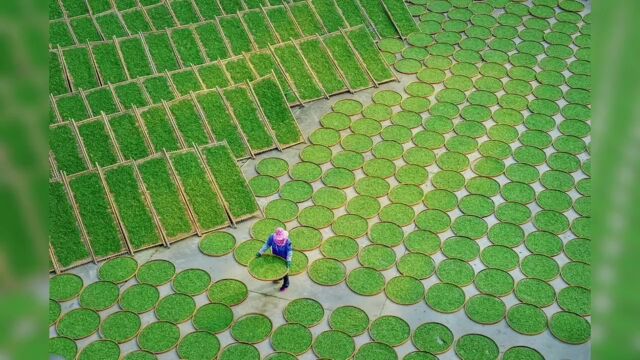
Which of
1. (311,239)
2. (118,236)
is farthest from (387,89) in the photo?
(118,236)

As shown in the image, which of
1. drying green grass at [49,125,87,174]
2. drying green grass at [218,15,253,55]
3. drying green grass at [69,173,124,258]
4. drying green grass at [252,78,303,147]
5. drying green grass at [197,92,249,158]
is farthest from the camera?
drying green grass at [218,15,253,55]

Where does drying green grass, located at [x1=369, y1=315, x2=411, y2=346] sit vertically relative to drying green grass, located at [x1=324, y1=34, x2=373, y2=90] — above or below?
below

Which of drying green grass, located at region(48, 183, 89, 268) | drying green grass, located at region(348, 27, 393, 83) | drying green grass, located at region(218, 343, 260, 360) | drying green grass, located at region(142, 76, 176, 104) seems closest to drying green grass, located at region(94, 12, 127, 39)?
drying green grass, located at region(142, 76, 176, 104)

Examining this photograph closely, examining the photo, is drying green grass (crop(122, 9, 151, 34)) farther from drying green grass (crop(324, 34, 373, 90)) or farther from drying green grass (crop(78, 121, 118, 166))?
drying green grass (crop(324, 34, 373, 90))

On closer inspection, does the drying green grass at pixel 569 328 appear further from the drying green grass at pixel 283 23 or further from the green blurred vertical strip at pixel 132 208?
the drying green grass at pixel 283 23

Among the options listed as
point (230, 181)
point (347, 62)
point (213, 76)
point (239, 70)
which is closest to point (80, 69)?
point (213, 76)

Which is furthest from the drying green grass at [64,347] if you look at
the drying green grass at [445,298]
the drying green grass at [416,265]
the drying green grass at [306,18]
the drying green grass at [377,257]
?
the drying green grass at [306,18]
